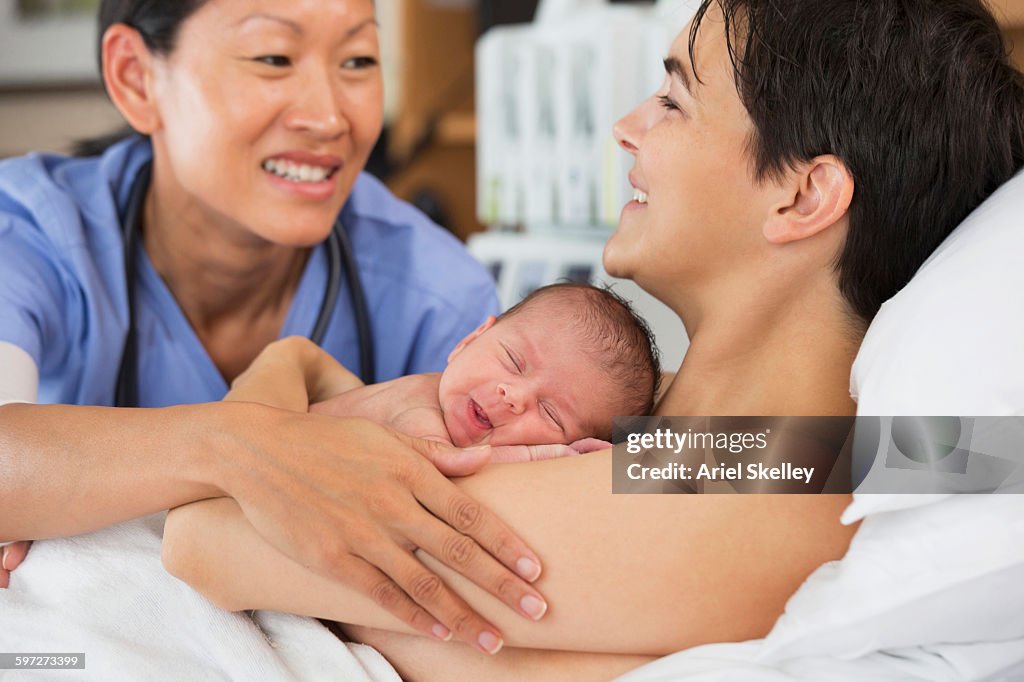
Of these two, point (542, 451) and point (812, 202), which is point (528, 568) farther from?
point (812, 202)

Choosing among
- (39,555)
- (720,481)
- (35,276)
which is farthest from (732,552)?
(35,276)

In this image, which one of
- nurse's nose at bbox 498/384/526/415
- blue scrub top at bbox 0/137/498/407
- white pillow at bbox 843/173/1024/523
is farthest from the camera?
blue scrub top at bbox 0/137/498/407

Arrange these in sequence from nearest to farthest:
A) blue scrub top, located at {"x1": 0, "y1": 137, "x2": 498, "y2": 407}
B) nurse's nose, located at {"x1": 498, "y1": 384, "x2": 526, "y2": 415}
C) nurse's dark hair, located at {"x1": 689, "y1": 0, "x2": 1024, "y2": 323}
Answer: nurse's dark hair, located at {"x1": 689, "y1": 0, "x2": 1024, "y2": 323} < nurse's nose, located at {"x1": 498, "y1": 384, "x2": 526, "y2": 415} < blue scrub top, located at {"x1": 0, "y1": 137, "x2": 498, "y2": 407}

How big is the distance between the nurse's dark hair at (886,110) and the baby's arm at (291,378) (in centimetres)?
60

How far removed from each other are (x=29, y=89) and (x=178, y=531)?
3.16m

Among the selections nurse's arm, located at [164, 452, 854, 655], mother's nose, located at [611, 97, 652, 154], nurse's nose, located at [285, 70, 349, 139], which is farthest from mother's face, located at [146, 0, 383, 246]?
nurse's arm, located at [164, 452, 854, 655]

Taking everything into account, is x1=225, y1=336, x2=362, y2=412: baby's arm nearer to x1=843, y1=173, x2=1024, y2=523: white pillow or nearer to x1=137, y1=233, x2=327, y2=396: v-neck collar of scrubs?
x1=137, y1=233, x2=327, y2=396: v-neck collar of scrubs

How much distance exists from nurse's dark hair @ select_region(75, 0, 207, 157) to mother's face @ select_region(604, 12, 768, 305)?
0.80 m

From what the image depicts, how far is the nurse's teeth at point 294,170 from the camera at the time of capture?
1658 millimetres

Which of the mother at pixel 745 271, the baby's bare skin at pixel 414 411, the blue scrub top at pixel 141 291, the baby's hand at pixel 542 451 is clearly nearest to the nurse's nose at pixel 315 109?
the blue scrub top at pixel 141 291

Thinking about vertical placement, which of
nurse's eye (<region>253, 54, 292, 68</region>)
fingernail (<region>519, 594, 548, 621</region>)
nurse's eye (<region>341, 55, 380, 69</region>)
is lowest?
fingernail (<region>519, 594, 548, 621</region>)

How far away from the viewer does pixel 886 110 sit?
3.39 feet

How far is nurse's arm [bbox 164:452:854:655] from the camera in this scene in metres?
0.93

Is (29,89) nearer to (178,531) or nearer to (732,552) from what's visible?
(178,531)
